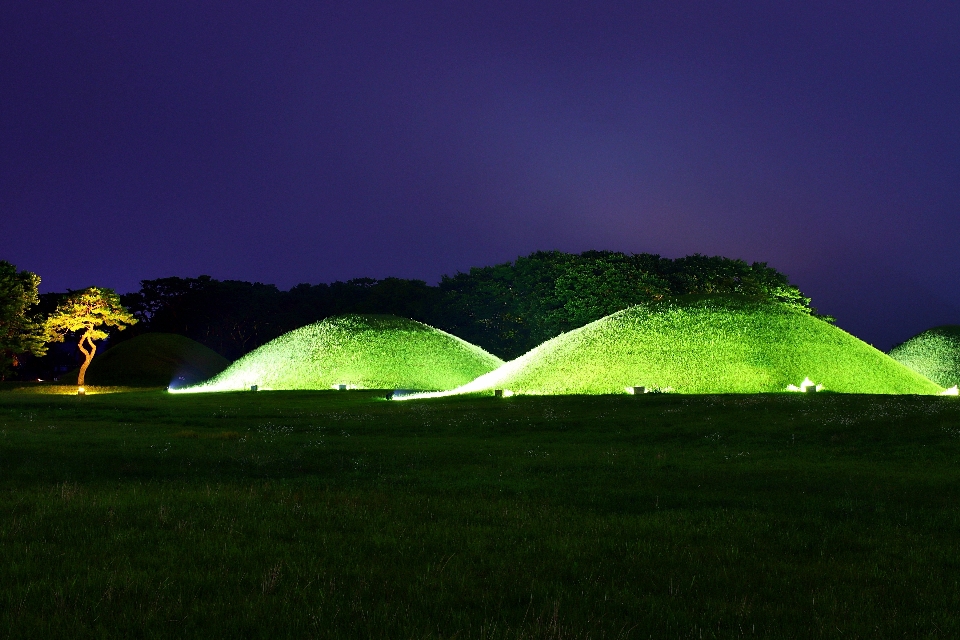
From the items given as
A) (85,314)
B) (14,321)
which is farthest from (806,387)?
(14,321)

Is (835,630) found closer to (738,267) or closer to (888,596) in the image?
(888,596)

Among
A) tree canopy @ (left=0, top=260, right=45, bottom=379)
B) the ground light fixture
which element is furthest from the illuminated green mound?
the ground light fixture

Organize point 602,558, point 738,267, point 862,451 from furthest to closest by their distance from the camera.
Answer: point 738,267
point 862,451
point 602,558

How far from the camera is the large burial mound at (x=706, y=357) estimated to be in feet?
155

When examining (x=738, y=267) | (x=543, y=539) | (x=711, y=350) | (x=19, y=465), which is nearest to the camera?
(x=543, y=539)

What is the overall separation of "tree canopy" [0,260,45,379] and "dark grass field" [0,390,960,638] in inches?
1978

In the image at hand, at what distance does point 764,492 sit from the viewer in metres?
13.9

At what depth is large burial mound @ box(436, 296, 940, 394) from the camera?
47156mm

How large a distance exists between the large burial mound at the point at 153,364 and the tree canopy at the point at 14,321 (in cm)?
1432

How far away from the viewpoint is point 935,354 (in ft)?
283

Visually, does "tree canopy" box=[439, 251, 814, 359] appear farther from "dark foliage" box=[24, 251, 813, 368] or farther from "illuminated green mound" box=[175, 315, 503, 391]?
"illuminated green mound" box=[175, 315, 503, 391]

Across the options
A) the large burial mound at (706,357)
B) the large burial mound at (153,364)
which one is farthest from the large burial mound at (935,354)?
the large burial mound at (153,364)

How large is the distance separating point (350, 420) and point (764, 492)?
2025 centimetres

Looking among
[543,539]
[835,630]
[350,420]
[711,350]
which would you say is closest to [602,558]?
[543,539]
